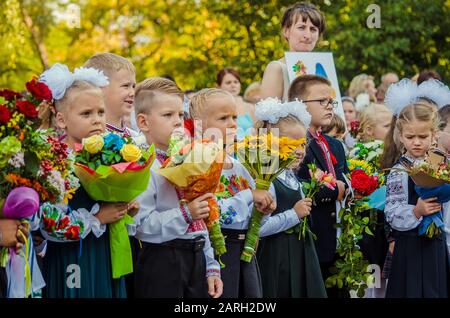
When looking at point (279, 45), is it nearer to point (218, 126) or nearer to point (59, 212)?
point (218, 126)

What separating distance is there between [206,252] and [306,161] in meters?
1.69

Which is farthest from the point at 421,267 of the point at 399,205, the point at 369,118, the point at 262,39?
the point at 262,39

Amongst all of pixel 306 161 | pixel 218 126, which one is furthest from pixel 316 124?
pixel 218 126

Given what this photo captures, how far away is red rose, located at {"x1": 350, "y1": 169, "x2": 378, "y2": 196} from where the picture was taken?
23.2 ft

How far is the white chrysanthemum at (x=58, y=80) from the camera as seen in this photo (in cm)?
606

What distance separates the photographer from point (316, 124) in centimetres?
762

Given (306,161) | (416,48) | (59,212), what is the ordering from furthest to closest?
(416,48), (306,161), (59,212)

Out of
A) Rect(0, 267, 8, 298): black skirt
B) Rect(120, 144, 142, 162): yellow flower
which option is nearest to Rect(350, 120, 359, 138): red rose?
Rect(120, 144, 142, 162): yellow flower

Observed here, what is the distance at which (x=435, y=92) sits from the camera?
7.93 metres

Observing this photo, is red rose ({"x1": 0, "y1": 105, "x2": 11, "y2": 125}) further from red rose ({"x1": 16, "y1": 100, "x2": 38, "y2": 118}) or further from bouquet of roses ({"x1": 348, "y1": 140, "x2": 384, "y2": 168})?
bouquet of roses ({"x1": 348, "y1": 140, "x2": 384, "y2": 168})

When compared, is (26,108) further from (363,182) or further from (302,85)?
(302,85)

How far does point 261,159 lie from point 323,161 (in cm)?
116
